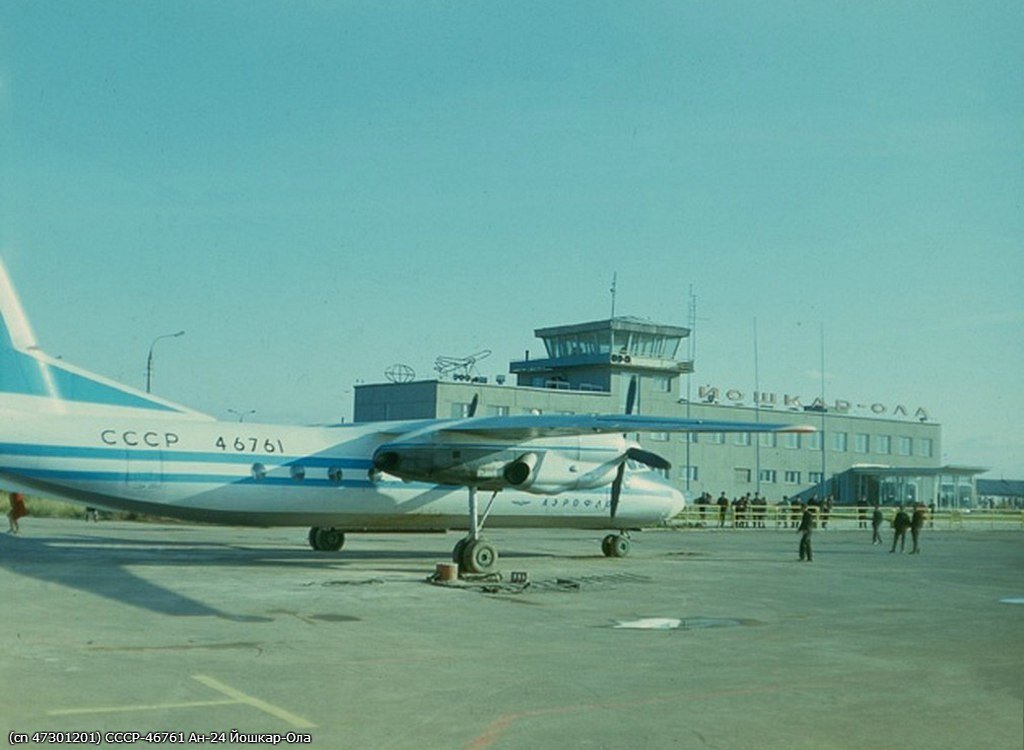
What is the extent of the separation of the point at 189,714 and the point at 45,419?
13.2 meters

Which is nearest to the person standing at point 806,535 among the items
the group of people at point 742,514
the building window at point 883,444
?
the group of people at point 742,514

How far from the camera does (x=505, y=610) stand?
17656 mm

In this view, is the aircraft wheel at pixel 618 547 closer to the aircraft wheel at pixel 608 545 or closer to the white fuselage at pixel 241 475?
the aircraft wheel at pixel 608 545

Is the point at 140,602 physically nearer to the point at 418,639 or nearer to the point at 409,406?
the point at 418,639

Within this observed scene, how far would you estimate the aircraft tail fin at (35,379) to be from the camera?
2066 cm

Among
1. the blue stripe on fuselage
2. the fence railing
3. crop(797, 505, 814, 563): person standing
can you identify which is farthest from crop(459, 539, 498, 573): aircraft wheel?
the fence railing

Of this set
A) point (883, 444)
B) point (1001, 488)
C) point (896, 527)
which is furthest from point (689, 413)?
point (1001, 488)

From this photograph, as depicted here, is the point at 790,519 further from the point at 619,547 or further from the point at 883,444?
the point at 619,547

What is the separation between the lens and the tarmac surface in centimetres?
925

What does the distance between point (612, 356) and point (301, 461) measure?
50.2 metres

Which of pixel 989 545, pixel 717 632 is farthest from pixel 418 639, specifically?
pixel 989 545

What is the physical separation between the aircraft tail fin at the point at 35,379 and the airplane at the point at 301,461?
0.07 feet

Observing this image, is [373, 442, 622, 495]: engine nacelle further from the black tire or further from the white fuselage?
the black tire

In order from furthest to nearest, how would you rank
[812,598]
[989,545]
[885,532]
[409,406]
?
[409,406], [885,532], [989,545], [812,598]
